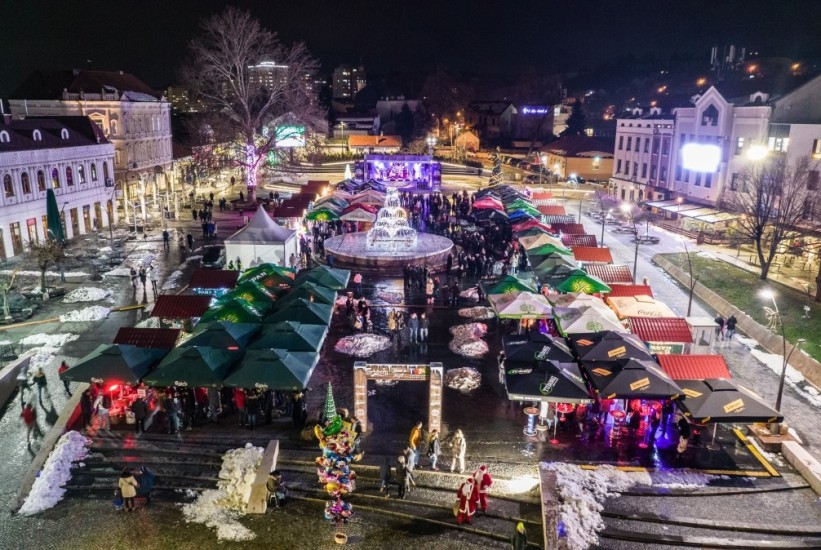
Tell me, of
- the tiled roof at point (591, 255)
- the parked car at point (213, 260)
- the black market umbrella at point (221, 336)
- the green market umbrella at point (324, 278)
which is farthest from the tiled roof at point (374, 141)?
the black market umbrella at point (221, 336)

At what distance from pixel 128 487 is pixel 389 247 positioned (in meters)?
21.6

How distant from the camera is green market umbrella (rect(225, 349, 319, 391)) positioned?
1437 centimetres

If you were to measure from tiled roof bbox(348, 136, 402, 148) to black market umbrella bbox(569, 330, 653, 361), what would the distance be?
81334 mm

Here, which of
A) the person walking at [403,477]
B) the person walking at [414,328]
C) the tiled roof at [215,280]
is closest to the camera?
the person walking at [403,477]

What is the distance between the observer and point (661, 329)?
18.4 metres

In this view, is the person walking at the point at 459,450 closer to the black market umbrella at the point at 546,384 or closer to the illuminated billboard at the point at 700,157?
the black market umbrella at the point at 546,384

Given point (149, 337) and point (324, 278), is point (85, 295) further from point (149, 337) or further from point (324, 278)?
point (324, 278)

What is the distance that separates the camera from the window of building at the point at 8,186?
32.4m

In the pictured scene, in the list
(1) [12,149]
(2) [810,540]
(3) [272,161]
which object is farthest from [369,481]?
(3) [272,161]

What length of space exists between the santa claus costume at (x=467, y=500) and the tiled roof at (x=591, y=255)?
17873mm

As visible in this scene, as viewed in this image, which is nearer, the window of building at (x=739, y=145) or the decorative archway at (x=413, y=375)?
the decorative archway at (x=413, y=375)

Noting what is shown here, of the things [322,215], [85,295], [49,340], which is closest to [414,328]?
[49,340]

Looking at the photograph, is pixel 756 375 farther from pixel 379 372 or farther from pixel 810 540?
pixel 379 372

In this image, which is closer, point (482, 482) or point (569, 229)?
point (482, 482)
